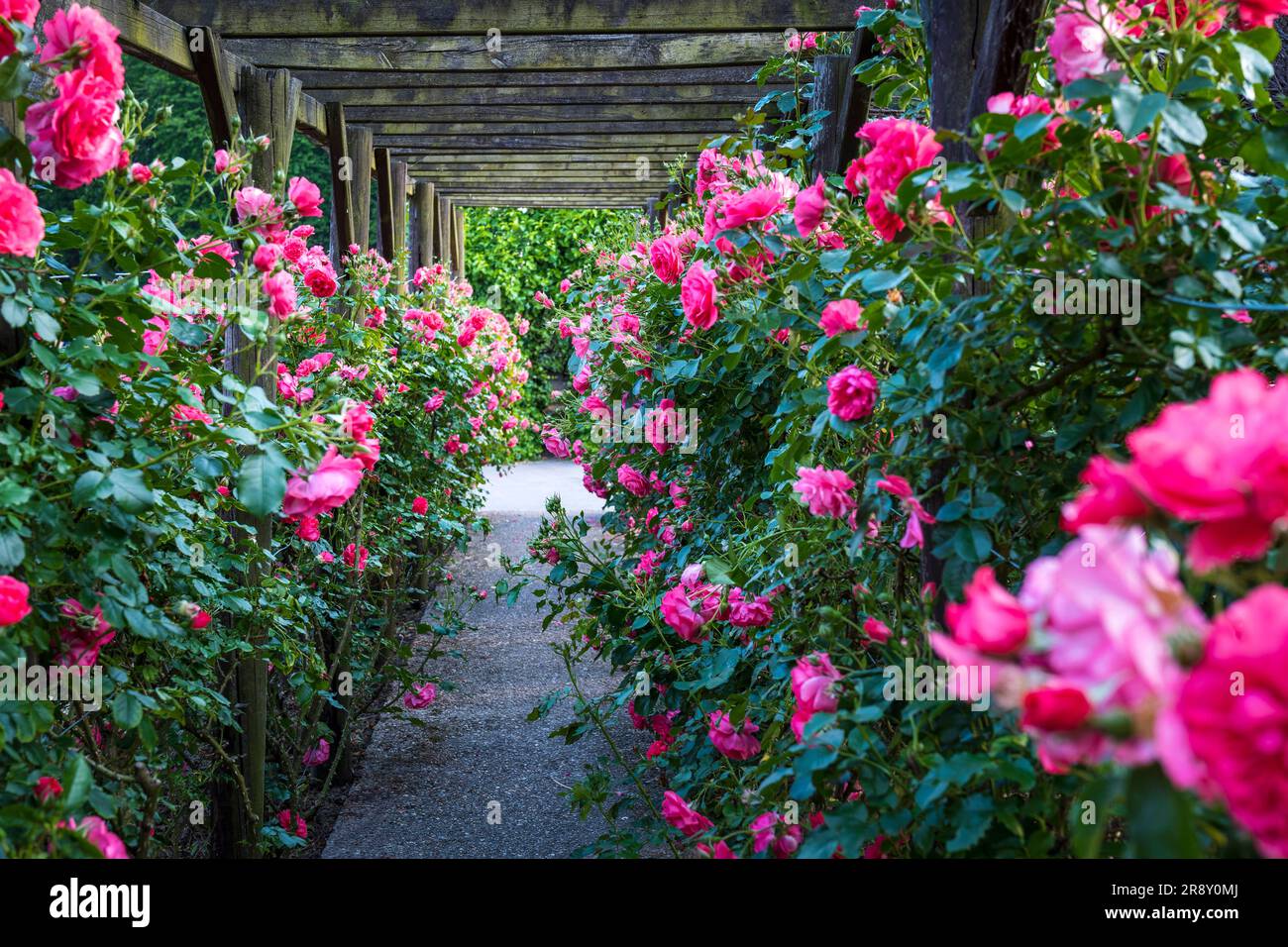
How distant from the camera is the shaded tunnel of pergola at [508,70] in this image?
2.96 meters

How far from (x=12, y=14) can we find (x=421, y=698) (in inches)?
130

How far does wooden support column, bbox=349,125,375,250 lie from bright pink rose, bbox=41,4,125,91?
4342 mm

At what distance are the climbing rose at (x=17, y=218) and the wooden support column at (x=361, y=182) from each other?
4.51 meters

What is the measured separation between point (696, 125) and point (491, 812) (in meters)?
4.47

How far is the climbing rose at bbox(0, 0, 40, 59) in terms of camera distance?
1230mm

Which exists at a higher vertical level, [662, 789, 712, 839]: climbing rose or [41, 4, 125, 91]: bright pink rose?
[41, 4, 125, 91]: bright pink rose

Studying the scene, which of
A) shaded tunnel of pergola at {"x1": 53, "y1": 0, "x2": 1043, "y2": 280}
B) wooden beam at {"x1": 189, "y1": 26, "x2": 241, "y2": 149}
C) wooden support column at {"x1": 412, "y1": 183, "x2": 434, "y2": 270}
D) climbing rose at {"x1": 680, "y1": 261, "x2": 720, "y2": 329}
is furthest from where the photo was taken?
wooden support column at {"x1": 412, "y1": 183, "x2": 434, "y2": 270}

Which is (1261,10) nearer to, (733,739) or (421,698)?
(733,739)

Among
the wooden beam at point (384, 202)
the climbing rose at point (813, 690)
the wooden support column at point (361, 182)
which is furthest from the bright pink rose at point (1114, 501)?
the wooden beam at point (384, 202)

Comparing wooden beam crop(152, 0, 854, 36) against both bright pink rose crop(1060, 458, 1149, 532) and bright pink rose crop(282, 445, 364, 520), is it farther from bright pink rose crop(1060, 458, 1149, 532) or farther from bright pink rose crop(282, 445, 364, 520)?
bright pink rose crop(1060, 458, 1149, 532)

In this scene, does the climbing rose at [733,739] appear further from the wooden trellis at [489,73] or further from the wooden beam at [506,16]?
the wooden beam at [506,16]

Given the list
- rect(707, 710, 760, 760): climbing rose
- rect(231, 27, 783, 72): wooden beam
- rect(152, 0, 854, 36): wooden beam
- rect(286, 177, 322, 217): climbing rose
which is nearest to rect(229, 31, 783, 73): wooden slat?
rect(231, 27, 783, 72): wooden beam

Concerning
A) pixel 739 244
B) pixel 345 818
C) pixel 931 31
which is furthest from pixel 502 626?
pixel 931 31
